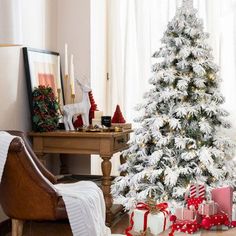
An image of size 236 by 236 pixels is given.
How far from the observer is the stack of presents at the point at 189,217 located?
89.7 inches

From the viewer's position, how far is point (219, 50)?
4.79 m

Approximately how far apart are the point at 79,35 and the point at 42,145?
48.6 inches

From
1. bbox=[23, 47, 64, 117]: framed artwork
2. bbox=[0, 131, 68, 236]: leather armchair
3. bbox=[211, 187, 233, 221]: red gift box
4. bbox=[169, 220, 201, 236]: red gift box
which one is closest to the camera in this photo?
bbox=[169, 220, 201, 236]: red gift box

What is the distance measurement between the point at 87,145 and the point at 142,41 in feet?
4.99

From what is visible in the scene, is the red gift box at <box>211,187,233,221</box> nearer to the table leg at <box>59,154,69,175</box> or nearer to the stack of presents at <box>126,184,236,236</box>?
the stack of presents at <box>126,184,236,236</box>

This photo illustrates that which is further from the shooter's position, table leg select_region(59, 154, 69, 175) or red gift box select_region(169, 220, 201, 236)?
table leg select_region(59, 154, 69, 175)

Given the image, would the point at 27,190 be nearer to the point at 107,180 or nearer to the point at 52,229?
the point at 107,180

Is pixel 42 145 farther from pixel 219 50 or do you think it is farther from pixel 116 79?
pixel 219 50

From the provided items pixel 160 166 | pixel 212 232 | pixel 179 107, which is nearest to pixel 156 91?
pixel 179 107

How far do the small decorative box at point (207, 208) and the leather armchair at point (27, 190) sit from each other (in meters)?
0.90

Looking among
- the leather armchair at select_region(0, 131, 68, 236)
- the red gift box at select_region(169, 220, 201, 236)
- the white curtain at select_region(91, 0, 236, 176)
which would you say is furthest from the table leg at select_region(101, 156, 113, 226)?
the red gift box at select_region(169, 220, 201, 236)

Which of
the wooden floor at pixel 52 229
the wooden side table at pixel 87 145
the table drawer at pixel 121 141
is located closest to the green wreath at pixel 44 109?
the wooden side table at pixel 87 145

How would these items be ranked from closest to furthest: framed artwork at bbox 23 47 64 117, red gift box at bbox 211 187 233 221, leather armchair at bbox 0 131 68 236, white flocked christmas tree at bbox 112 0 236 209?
red gift box at bbox 211 187 233 221
leather armchair at bbox 0 131 68 236
white flocked christmas tree at bbox 112 0 236 209
framed artwork at bbox 23 47 64 117

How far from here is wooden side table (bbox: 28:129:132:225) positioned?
385 cm
